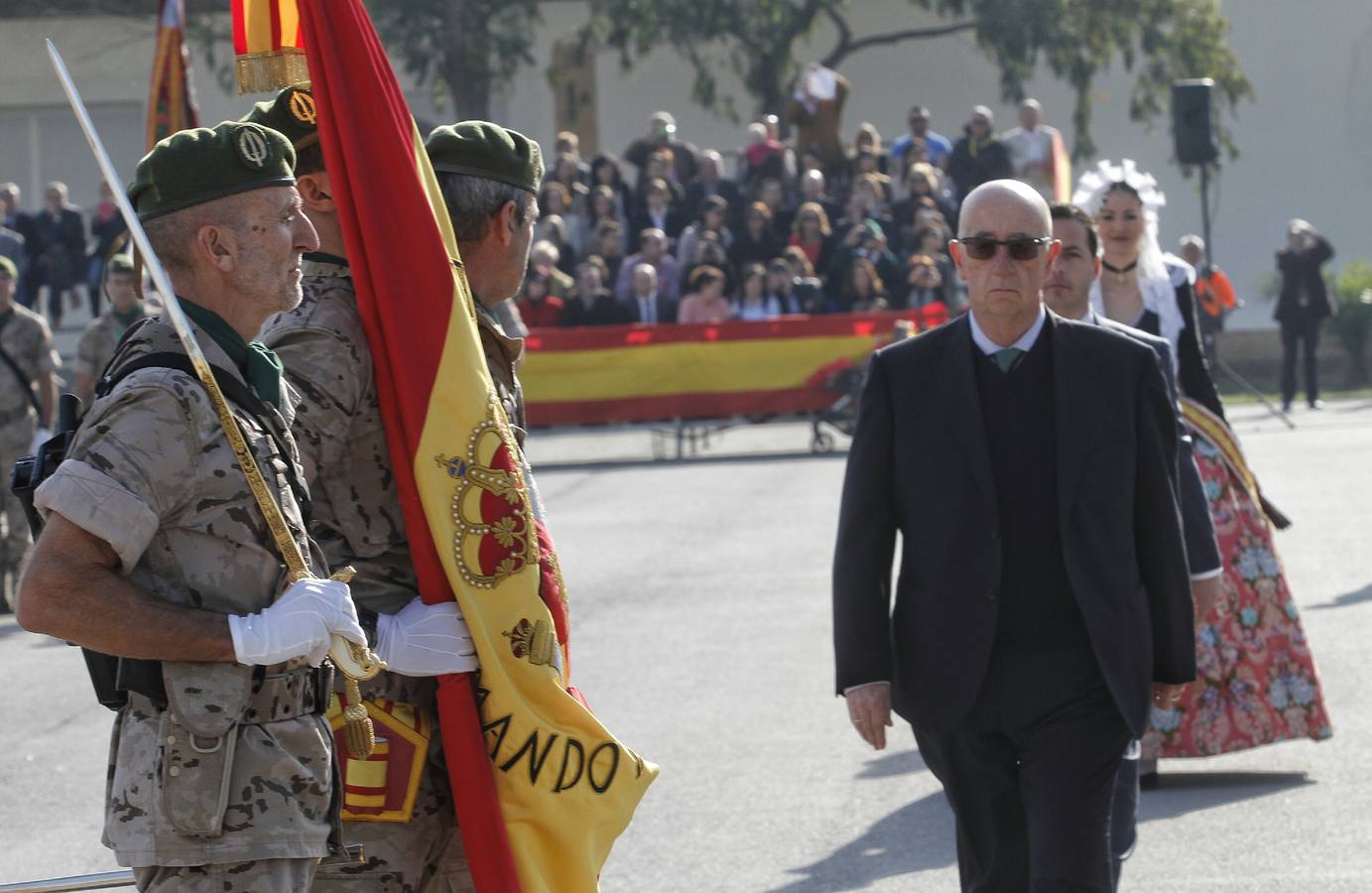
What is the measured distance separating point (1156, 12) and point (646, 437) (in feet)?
45.4

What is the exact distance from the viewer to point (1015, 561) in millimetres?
4660

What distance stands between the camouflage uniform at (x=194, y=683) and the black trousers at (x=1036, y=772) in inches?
69.5

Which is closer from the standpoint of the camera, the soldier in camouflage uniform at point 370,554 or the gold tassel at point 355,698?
the gold tassel at point 355,698

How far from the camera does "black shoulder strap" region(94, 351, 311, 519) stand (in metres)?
3.30

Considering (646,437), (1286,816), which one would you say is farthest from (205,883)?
(646,437)

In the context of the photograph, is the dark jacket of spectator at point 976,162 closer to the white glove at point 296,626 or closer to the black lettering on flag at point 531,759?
the black lettering on flag at point 531,759


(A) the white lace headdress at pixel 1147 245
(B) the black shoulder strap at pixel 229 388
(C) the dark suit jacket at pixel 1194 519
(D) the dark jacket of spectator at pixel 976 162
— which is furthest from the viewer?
(D) the dark jacket of spectator at pixel 976 162

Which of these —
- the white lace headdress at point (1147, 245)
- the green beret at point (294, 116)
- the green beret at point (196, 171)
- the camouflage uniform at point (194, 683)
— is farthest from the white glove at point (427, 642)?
the white lace headdress at point (1147, 245)

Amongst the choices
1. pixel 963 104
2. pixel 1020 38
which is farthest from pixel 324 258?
pixel 963 104

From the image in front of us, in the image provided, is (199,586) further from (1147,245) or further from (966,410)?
(1147,245)

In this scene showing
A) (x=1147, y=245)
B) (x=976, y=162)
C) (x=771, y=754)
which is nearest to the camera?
(x=1147, y=245)

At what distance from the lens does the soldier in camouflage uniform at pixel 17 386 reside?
1294 centimetres

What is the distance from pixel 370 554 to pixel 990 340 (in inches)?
63.4

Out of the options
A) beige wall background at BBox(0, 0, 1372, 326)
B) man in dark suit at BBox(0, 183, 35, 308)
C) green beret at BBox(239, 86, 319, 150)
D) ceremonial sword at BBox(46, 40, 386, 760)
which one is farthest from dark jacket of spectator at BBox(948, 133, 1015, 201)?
ceremonial sword at BBox(46, 40, 386, 760)
